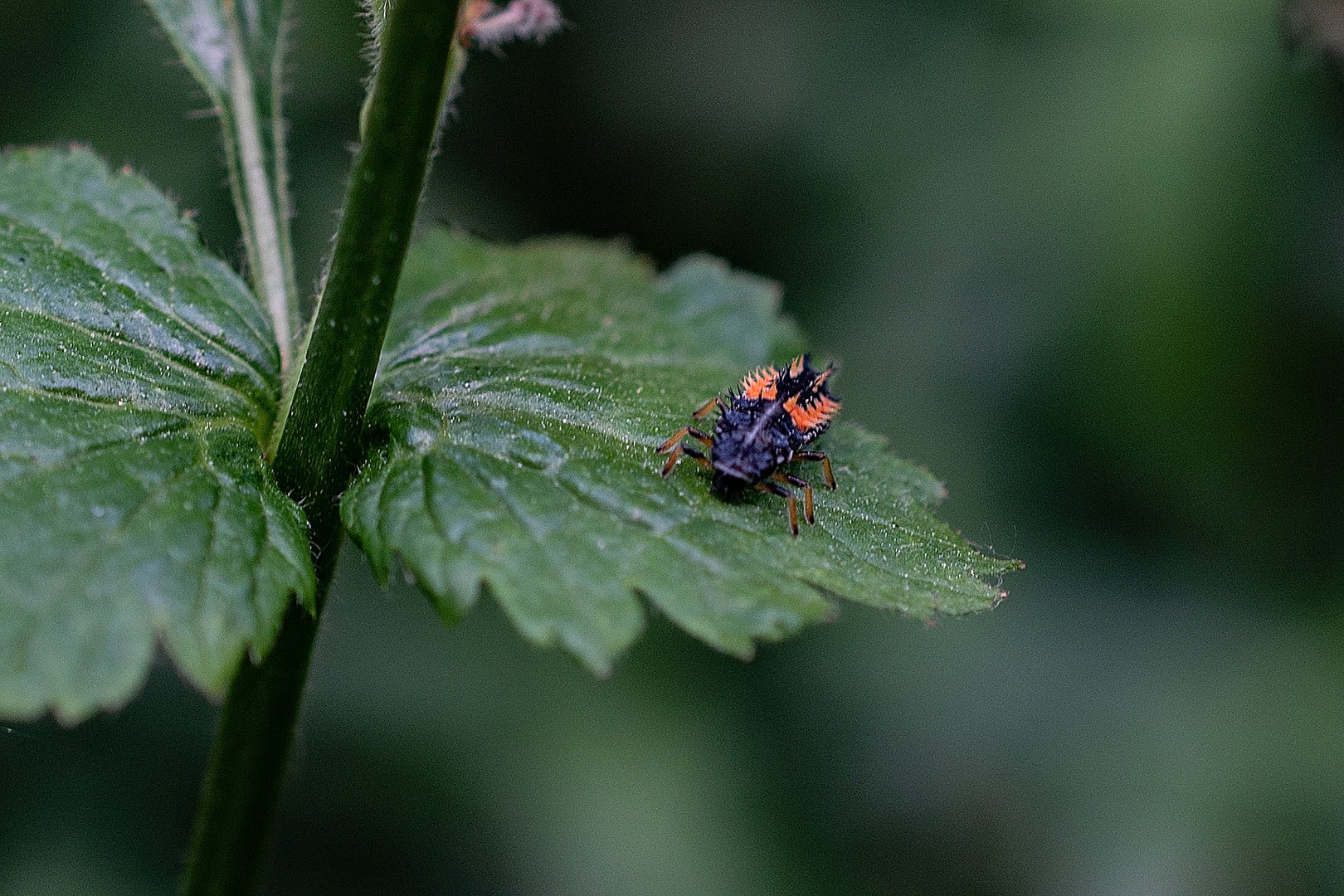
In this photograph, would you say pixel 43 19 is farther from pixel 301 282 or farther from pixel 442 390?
pixel 442 390

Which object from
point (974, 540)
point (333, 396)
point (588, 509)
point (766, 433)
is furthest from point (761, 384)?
point (974, 540)

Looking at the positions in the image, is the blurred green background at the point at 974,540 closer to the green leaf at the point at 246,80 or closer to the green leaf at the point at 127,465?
the green leaf at the point at 246,80

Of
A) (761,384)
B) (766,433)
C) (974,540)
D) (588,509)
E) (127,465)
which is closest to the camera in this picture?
(127,465)

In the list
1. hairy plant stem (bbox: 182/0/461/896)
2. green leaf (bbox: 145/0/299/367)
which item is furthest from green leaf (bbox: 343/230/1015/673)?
green leaf (bbox: 145/0/299/367)

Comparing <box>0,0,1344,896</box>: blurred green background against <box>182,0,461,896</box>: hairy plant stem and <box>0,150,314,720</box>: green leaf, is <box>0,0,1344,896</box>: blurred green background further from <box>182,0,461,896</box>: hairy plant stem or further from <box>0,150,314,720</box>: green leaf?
<box>0,150,314,720</box>: green leaf

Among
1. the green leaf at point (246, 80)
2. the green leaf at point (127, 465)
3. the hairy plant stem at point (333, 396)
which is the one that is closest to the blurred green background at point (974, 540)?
the green leaf at point (246, 80)

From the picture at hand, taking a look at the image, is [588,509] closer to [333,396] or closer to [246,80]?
[333,396]

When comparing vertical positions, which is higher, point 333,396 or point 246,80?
point 246,80
